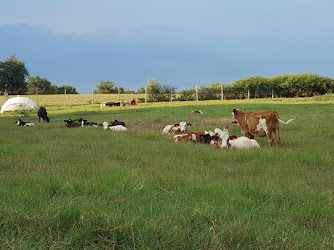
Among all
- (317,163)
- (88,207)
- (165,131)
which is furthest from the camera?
(165,131)

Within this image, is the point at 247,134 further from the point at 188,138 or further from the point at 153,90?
the point at 153,90

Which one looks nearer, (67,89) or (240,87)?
(240,87)

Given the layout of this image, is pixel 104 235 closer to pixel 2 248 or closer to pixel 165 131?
pixel 2 248

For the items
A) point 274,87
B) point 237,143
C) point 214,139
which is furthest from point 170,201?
point 274,87

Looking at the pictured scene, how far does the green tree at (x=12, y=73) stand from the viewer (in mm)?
51609

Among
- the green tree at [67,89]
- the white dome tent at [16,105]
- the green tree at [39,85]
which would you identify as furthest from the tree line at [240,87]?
the green tree at [67,89]

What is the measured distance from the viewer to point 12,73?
52188mm

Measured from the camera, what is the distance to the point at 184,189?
4.75 metres

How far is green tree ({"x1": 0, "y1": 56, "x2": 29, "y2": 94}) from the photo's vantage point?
51.6 metres

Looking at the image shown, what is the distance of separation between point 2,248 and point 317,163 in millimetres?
6388

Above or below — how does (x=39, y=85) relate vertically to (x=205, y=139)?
above

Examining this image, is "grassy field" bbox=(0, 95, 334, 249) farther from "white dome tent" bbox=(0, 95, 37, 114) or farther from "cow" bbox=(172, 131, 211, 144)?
"white dome tent" bbox=(0, 95, 37, 114)

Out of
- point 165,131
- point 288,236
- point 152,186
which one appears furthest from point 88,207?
point 165,131

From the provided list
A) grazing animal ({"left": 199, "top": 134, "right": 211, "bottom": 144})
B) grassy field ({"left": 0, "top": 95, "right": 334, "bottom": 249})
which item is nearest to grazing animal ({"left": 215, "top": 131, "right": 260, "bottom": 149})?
grazing animal ({"left": 199, "top": 134, "right": 211, "bottom": 144})
